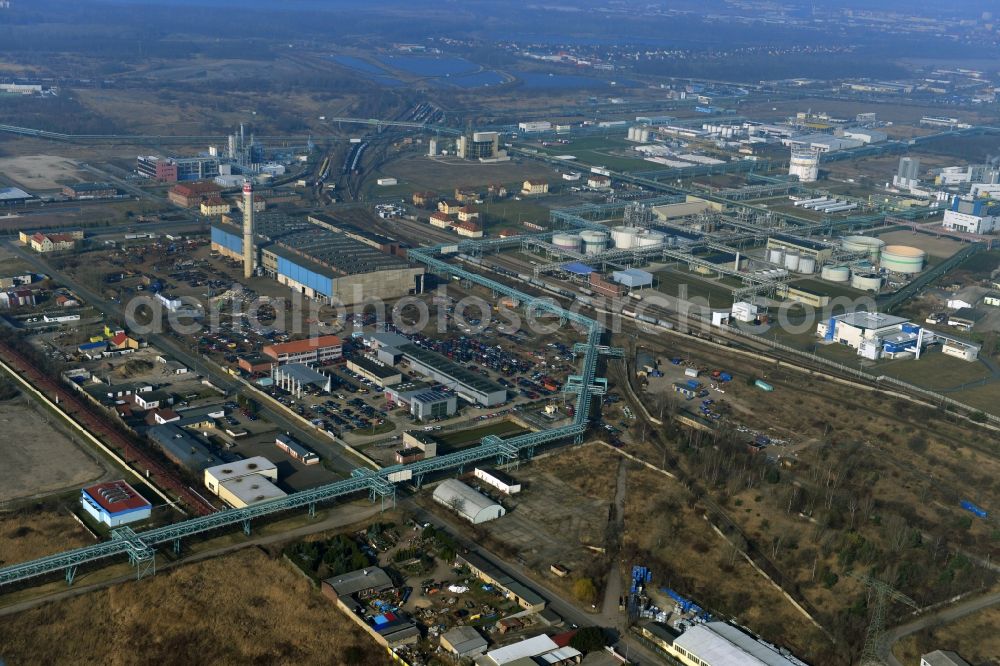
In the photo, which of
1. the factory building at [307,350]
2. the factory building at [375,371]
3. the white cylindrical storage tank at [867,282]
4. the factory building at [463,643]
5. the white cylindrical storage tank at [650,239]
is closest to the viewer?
the factory building at [463,643]

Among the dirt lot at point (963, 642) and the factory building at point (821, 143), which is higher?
the factory building at point (821, 143)

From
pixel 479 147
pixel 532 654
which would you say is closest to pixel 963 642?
pixel 532 654

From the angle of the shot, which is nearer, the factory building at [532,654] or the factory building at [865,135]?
the factory building at [532,654]

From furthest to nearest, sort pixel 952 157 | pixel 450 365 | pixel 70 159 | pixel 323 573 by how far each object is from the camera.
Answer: pixel 952 157 → pixel 70 159 → pixel 450 365 → pixel 323 573

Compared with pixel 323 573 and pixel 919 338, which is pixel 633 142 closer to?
pixel 919 338

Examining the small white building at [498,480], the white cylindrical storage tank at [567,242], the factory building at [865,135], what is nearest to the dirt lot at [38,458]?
the small white building at [498,480]

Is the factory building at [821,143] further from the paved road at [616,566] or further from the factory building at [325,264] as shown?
the paved road at [616,566]

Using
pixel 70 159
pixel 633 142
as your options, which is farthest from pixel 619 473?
pixel 633 142
